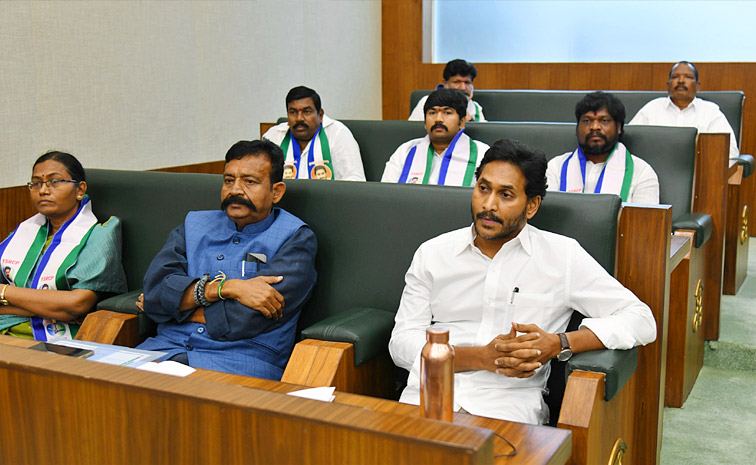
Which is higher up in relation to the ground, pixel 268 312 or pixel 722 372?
pixel 268 312

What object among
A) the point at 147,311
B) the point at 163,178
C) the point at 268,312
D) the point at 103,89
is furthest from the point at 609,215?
the point at 103,89

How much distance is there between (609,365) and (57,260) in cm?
175

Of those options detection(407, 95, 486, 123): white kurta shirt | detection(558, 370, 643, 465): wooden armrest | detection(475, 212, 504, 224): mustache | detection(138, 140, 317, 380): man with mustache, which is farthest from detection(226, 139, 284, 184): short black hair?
detection(407, 95, 486, 123): white kurta shirt

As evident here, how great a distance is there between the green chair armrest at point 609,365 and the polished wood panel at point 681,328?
1.06 m

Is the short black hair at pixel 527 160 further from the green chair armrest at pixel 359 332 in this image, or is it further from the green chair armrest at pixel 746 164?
the green chair armrest at pixel 746 164

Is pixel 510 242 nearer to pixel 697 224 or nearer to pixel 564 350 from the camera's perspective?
pixel 564 350

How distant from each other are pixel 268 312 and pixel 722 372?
2.09 m

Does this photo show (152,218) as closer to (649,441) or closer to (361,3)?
(649,441)

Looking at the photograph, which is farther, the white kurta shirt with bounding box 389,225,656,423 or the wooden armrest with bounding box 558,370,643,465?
the white kurta shirt with bounding box 389,225,656,423

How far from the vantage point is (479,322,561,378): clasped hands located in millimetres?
1847

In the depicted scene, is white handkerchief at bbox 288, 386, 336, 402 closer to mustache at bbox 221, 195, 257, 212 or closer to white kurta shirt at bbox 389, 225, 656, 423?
white kurta shirt at bbox 389, 225, 656, 423

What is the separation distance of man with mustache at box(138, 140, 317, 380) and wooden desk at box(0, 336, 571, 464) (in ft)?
3.29

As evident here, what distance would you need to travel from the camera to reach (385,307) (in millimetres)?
2352

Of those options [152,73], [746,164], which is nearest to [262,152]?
[152,73]
